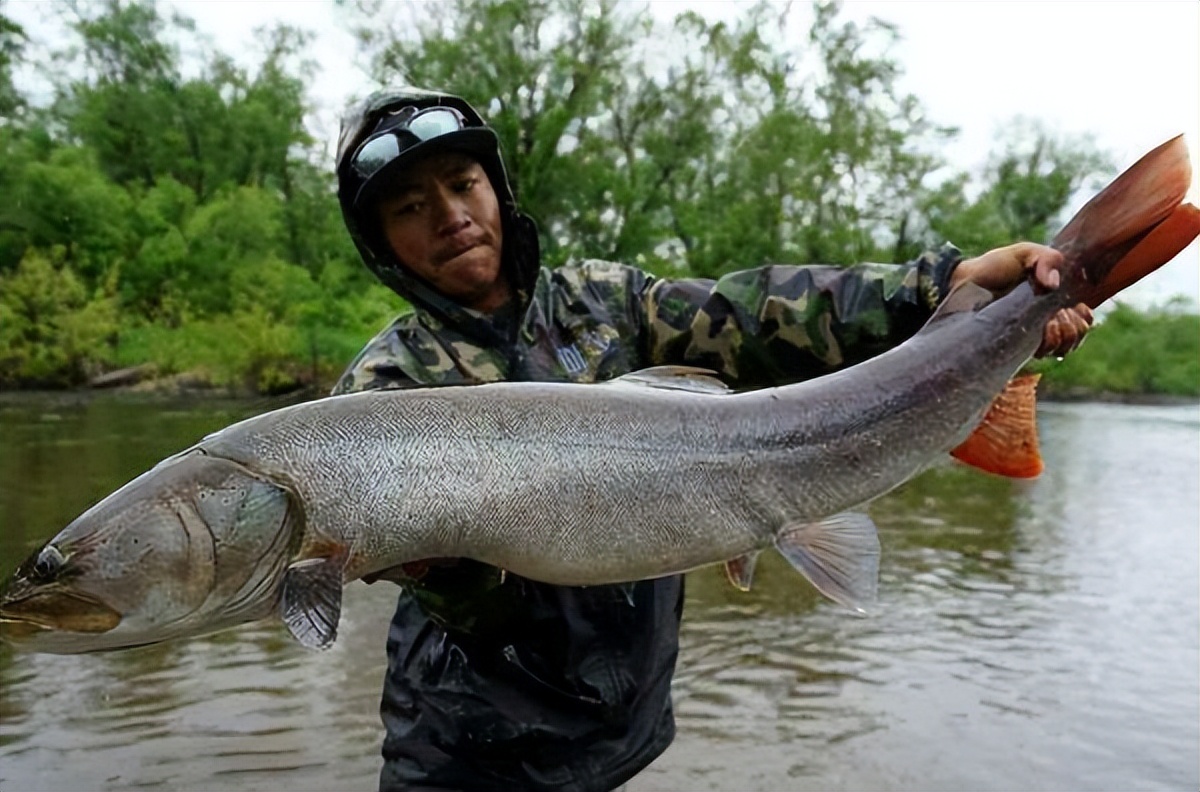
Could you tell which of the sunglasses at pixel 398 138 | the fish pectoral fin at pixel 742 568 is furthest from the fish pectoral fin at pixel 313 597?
the sunglasses at pixel 398 138

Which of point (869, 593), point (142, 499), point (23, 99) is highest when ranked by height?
point (23, 99)

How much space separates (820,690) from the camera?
24.9 ft

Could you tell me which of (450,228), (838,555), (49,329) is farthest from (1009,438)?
(49,329)

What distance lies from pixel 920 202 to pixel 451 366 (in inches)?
1496

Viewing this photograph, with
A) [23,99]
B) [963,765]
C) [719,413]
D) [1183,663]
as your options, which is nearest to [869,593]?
[719,413]

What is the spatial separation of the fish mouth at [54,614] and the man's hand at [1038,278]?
243 centimetres

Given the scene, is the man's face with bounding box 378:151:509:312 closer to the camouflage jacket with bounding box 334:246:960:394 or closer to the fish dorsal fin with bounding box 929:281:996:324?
the camouflage jacket with bounding box 334:246:960:394

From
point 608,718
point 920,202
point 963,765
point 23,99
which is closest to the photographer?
point 608,718

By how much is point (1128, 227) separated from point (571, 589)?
1.85 metres

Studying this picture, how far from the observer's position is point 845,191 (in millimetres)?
39031

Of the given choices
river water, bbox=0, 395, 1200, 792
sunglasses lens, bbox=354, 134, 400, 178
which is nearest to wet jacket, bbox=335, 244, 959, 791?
sunglasses lens, bbox=354, 134, 400, 178

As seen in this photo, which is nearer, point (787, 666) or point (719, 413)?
point (719, 413)

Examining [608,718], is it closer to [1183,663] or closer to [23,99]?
[1183,663]

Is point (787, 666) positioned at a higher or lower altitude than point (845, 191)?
lower
